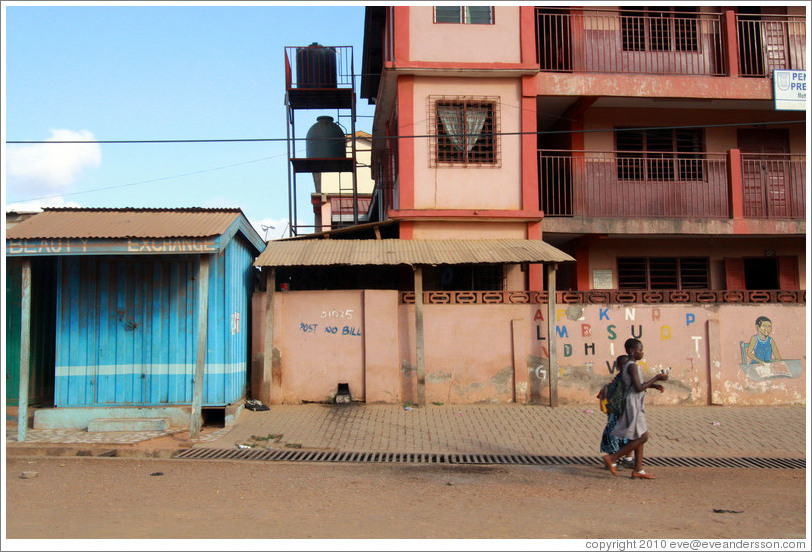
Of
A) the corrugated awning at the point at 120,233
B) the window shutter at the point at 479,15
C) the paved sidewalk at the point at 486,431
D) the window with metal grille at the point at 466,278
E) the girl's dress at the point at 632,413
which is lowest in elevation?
the paved sidewalk at the point at 486,431

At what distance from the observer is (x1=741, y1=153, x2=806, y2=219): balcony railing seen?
13398 millimetres

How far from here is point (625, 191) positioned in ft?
43.5

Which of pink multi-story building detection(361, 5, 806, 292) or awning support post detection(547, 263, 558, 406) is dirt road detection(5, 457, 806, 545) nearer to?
awning support post detection(547, 263, 558, 406)

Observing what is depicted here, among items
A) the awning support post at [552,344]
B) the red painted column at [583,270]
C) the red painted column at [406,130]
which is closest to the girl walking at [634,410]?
the awning support post at [552,344]

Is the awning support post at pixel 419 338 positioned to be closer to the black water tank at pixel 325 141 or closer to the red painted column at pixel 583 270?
the red painted column at pixel 583 270

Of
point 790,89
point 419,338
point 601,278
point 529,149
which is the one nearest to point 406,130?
point 529,149

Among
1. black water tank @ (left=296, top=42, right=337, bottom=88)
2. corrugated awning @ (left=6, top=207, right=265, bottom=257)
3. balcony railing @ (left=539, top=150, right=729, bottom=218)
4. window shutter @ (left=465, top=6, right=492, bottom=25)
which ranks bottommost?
corrugated awning @ (left=6, top=207, right=265, bottom=257)

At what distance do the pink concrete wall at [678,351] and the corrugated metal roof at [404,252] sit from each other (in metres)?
1.08

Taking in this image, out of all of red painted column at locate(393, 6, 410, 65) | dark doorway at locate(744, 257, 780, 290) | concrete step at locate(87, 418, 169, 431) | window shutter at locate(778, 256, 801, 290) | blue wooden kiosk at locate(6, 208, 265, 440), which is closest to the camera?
concrete step at locate(87, 418, 169, 431)

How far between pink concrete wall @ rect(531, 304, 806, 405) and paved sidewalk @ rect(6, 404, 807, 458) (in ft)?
0.97

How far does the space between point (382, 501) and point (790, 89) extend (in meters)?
10.3

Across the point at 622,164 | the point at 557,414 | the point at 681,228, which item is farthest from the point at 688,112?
the point at 557,414

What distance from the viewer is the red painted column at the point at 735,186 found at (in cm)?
1304

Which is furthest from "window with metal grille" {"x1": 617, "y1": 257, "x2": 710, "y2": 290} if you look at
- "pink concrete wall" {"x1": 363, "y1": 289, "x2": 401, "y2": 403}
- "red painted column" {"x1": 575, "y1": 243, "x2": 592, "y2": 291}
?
"pink concrete wall" {"x1": 363, "y1": 289, "x2": 401, "y2": 403}
